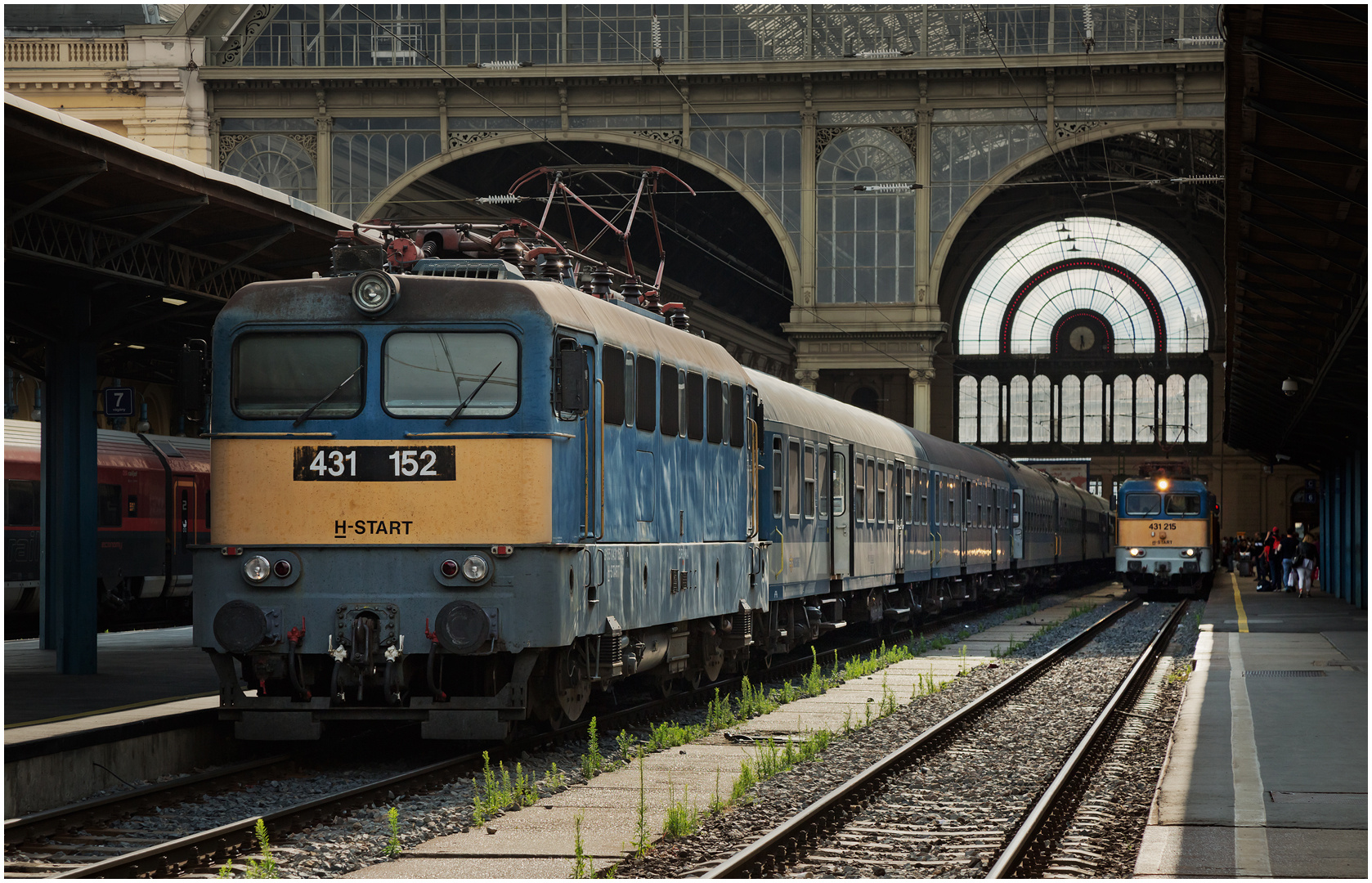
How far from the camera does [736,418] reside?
51.2 feet

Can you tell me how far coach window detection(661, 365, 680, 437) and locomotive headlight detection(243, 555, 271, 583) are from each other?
3.63 meters

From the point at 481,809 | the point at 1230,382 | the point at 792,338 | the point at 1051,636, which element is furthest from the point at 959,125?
the point at 481,809

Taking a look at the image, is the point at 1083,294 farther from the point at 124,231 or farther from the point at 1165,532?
the point at 124,231

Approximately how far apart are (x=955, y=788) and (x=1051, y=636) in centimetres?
1635

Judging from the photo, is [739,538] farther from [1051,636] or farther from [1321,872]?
[1051,636]

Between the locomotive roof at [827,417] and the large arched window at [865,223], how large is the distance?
23.9 meters

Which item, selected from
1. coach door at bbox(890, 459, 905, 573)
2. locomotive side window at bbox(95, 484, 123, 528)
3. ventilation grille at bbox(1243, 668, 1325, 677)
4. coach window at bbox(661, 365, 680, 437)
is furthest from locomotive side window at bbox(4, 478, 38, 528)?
ventilation grille at bbox(1243, 668, 1325, 677)

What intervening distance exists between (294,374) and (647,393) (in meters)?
2.91

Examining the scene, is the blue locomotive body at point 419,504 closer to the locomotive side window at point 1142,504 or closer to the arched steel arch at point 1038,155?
the locomotive side window at point 1142,504

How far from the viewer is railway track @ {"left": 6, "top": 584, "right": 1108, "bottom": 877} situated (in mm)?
8109

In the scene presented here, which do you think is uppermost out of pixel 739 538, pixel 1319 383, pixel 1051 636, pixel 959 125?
pixel 959 125

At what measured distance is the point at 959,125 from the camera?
169 ft

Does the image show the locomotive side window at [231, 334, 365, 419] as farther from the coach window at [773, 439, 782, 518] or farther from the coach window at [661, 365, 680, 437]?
the coach window at [773, 439, 782, 518]

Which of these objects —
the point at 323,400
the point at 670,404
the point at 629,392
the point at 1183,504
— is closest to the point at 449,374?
the point at 323,400
